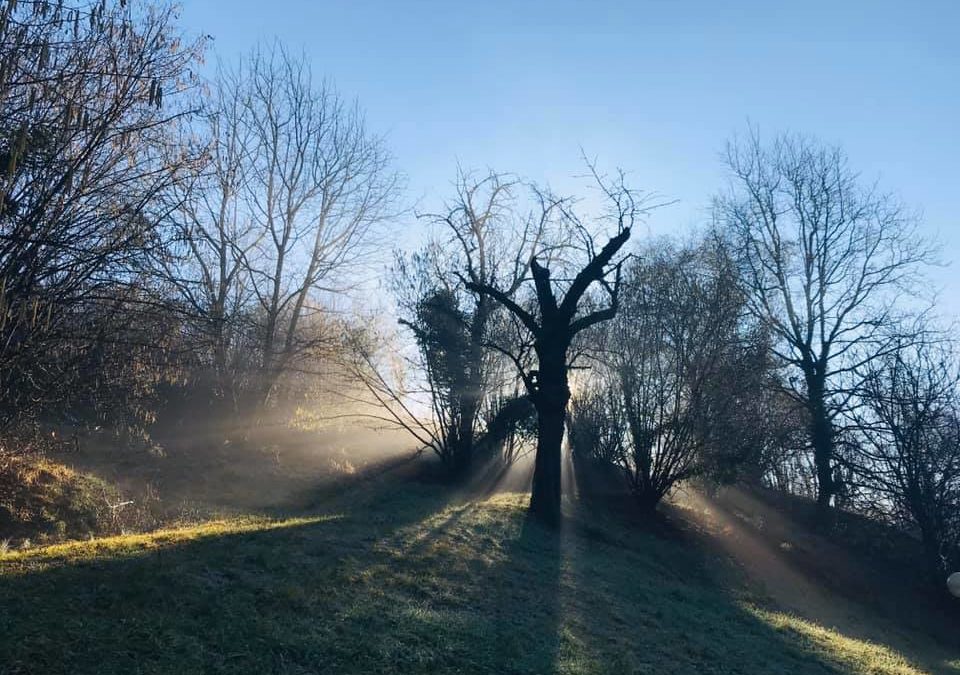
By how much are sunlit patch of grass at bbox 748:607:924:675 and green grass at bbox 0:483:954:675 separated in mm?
47

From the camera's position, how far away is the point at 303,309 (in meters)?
23.5

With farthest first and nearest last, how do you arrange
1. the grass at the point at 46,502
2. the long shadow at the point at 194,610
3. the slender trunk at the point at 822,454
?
the slender trunk at the point at 822,454 < the grass at the point at 46,502 < the long shadow at the point at 194,610

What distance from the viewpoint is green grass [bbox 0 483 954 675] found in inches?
204

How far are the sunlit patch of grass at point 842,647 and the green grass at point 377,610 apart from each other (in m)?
0.05

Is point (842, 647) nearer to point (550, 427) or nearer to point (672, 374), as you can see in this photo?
point (550, 427)

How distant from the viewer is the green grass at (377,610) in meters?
5.18

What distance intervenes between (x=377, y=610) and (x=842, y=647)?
700 cm

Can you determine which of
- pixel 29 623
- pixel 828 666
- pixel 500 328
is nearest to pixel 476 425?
pixel 500 328

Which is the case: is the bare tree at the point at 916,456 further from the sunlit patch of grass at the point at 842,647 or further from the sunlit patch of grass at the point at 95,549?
the sunlit patch of grass at the point at 95,549

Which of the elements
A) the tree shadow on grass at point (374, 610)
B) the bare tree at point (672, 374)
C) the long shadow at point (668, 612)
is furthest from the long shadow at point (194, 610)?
the bare tree at point (672, 374)

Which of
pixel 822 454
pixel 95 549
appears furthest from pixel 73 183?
pixel 822 454

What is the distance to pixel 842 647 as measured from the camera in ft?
32.2

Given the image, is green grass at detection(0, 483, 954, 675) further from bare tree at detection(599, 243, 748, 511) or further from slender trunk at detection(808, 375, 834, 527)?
slender trunk at detection(808, 375, 834, 527)

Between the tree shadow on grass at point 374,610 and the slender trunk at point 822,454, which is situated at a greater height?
the slender trunk at point 822,454
